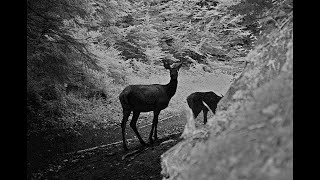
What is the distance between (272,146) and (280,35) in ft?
2.56

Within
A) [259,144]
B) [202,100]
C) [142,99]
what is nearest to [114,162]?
[142,99]

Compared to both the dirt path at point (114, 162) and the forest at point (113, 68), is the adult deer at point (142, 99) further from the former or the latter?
the forest at point (113, 68)

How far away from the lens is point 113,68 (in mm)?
5570

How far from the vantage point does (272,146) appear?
2.94ft

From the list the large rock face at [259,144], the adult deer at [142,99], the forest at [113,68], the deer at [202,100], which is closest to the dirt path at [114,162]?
the forest at [113,68]

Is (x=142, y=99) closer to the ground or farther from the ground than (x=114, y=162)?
farther from the ground

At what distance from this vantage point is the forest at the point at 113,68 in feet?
13.9

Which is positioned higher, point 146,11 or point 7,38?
point 146,11

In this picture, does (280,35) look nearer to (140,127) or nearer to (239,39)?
(140,127)

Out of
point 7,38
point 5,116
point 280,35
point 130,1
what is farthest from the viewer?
point 130,1

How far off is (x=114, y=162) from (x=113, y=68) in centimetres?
202

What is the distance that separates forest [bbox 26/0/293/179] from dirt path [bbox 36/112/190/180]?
1cm

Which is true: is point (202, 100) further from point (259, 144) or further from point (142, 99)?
point (259, 144)
